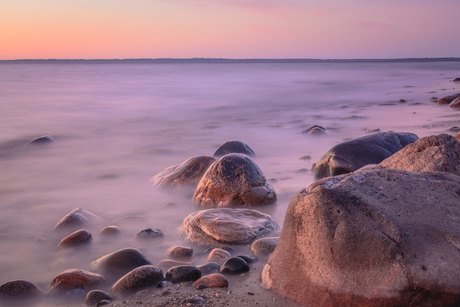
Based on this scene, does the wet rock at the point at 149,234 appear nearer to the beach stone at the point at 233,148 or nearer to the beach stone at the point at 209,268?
the beach stone at the point at 209,268

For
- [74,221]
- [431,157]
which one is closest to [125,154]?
[74,221]

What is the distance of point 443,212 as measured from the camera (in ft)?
6.68

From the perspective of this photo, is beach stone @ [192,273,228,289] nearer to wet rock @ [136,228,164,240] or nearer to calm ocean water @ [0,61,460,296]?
calm ocean water @ [0,61,460,296]

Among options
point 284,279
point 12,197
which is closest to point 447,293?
point 284,279

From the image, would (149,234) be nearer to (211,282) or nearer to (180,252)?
(180,252)

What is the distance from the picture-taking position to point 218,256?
2.76 m

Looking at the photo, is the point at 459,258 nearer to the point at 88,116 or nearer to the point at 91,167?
the point at 91,167

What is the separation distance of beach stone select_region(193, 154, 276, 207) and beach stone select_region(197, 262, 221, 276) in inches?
49.9

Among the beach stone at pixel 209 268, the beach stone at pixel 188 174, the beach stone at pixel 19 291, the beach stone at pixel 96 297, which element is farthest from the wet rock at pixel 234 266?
the beach stone at pixel 188 174

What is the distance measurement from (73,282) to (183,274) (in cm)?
69

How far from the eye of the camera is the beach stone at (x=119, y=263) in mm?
2623

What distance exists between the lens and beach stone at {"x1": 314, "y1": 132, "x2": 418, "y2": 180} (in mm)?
4258

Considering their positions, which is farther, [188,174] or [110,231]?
[188,174]

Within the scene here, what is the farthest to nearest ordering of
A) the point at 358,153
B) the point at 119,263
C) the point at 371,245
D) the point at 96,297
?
1. the point at 358,153
2. the point at 119,263
3. the point at 96,297
4. the point at 371,245
